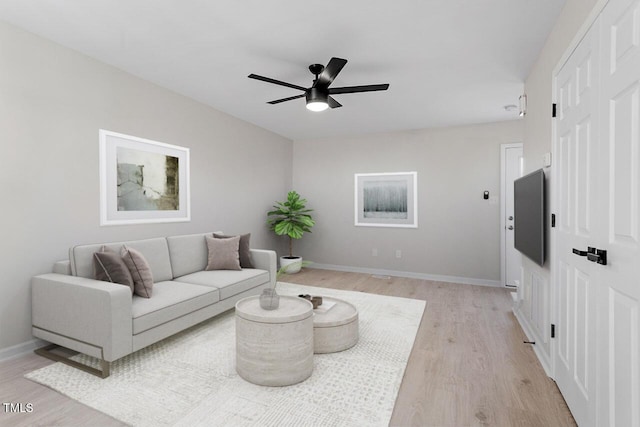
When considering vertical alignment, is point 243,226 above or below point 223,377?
above

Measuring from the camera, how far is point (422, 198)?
5.41 meters

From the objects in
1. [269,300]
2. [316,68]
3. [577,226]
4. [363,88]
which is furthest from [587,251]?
[316,68]

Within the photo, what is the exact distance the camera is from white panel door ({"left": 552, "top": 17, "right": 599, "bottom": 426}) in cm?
158

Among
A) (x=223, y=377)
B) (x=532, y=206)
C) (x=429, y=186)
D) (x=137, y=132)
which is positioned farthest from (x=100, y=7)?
(x=429, y=186)

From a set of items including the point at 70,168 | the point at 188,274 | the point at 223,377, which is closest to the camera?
the point at 223,377

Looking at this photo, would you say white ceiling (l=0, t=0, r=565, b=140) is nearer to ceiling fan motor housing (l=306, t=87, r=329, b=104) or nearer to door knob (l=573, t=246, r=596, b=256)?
ceiling fan motor housing (l=306, t=87, r=329, b=104)

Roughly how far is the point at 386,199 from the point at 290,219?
176cm

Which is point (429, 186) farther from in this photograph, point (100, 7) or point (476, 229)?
point (100, 7)

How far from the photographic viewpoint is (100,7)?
222 cm

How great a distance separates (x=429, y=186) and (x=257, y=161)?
2.94 meters

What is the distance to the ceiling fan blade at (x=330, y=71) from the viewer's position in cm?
244

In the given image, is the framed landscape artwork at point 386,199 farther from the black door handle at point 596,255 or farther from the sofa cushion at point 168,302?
the black door handle at point 596,255

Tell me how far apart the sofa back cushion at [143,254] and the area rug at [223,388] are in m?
0.67

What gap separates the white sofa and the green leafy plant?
7.07 ft
